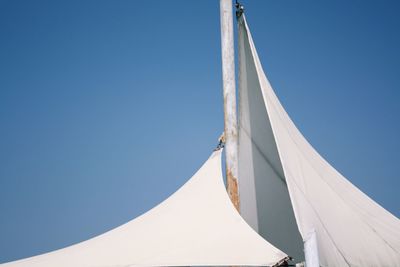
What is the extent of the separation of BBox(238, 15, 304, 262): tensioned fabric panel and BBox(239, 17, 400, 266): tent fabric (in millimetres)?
69

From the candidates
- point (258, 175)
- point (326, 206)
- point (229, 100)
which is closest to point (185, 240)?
point (326, 206)

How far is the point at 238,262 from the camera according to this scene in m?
3.83

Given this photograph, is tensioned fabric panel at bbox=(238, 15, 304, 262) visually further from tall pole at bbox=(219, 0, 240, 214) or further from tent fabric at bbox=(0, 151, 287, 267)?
tent fabric at bbox=(0, 151, 287, 267)

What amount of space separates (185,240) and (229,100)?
74.1 inches

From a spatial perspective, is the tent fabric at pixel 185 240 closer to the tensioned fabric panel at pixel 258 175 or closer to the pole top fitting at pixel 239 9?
the tensioned fabric panel at pixel 258 175

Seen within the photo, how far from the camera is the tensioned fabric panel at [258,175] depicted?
228 inches

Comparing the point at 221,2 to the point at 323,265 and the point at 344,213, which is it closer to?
the point at 344,213

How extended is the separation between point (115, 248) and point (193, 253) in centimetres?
91

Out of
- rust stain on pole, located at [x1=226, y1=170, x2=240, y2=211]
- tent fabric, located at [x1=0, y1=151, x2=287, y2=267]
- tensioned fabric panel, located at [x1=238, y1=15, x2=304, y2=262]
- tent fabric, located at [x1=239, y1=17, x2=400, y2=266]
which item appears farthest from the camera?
tensioned fabric panel, located at [x1=238, y1=15, x2=304, y2=262]

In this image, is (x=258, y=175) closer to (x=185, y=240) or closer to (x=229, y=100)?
(x=229, y=100)

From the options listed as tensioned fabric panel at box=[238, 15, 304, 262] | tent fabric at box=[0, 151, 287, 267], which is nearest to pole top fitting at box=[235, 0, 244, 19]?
tensioned fabric panel at box=[238, 15, 304, 262]

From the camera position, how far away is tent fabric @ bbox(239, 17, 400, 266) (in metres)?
4.24

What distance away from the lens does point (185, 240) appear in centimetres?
432

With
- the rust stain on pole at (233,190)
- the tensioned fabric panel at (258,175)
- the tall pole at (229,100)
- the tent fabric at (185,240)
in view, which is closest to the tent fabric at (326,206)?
the tensioned fabric panel at (258,175)
